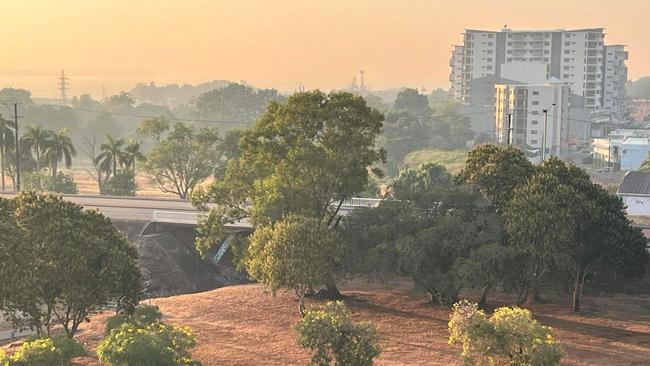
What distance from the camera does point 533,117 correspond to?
13650 cm

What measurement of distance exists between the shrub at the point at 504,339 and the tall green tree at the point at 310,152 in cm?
1493

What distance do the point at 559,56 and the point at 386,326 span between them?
162 metres

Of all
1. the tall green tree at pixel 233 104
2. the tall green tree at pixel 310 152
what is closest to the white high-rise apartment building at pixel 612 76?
the tall green tree at pixel 233 104

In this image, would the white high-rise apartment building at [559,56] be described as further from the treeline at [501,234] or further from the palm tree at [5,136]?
the treeline at [501,234]

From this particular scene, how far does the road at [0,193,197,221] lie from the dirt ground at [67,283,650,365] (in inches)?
692

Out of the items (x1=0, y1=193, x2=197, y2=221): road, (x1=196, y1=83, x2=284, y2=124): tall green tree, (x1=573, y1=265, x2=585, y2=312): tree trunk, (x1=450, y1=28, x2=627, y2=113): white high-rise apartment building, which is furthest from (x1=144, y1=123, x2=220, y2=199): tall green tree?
(x1=450, y1=28, x2=627, y2=113): white high-rise apartment building

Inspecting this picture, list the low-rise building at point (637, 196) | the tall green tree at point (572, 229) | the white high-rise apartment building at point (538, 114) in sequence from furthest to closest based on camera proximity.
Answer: the white high-rise apartment building at point (538, 114) < the low-rise building at point (637, 196) < the tall green tree at point (572, 229)

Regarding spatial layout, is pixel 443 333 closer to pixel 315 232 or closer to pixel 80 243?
pixel 315 232

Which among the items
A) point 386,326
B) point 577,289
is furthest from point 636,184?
point 386,326

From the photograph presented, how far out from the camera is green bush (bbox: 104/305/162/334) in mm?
24203

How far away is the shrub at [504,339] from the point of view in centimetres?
2080

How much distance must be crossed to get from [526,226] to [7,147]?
63583 mm

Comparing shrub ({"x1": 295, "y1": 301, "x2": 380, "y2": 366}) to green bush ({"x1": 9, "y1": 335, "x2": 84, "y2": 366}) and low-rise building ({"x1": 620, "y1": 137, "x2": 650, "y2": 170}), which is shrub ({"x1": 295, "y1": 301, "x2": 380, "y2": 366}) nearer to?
green bush ({"x1": 9, "y1": 335, "x2": 84, "y2": 366})

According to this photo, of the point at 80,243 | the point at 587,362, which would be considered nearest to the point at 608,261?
the point at 587,362
